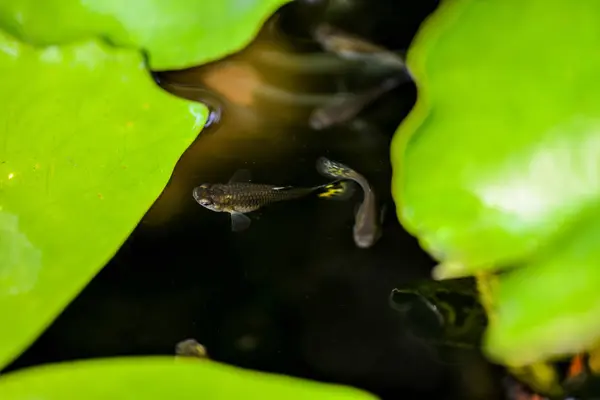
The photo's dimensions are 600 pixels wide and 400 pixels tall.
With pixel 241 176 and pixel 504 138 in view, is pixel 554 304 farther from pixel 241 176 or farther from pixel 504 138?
pixel 241 176

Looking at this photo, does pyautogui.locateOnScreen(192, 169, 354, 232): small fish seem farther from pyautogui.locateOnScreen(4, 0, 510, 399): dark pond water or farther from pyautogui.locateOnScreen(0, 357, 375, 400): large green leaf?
pyautogui.locateOnScreen(0, 357, 375, 400): large green leaf

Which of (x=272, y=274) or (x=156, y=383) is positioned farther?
(x=272, y=274)

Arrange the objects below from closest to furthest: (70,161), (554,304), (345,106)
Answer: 1. (554,304)
2. (70,161)
3. (345,106)

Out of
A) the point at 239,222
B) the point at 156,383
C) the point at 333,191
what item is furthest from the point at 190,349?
the point at 333,191

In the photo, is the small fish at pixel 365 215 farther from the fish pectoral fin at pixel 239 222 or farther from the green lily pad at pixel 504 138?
the fish pectoral fin at pixel 239 222

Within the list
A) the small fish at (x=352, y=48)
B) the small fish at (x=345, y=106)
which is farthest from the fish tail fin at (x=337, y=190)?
the small fish at (x=352, y=48)

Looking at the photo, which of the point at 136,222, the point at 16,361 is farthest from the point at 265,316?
the point at 16,361

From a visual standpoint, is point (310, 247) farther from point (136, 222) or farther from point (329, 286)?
point (136, 222)
